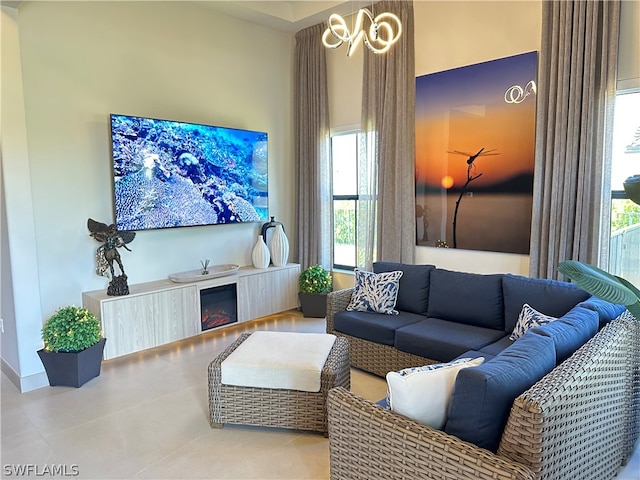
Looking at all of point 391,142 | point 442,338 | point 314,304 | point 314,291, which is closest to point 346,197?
point 391,142

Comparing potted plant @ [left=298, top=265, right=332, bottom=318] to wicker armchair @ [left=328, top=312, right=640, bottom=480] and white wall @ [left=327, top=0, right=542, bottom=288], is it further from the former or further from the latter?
wicker armchair @ [left=328, top=312, right=640, bottom=480]

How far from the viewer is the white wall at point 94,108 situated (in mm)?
3449

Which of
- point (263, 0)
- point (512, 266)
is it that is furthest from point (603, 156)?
point (263, 0)

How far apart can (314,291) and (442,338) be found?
232 centimetres

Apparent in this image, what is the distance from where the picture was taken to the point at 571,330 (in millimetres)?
2057

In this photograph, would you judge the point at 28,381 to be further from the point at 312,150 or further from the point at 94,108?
the point at 312,150

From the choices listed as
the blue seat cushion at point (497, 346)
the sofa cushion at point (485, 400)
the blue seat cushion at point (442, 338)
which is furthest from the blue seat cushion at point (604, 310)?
the sofa cushion at point (485, 400)

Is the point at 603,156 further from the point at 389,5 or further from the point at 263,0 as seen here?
the point at 263,0

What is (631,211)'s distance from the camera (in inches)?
129

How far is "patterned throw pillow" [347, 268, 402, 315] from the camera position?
363 cm

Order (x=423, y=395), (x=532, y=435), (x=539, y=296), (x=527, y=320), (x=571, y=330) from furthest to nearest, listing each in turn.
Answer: (x=539, y=296) < (x=527, y=320) < (x=571, y=330) < (x=423, y=395) < (x=532, y=435)

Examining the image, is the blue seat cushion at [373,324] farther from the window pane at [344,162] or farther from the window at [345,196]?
the window pane at [344,162]

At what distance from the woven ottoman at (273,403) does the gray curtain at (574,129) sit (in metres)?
2.18

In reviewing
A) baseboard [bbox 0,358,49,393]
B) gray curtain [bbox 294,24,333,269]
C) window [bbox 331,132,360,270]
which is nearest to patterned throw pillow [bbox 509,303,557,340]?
window [bbox 331,132,360,270]
